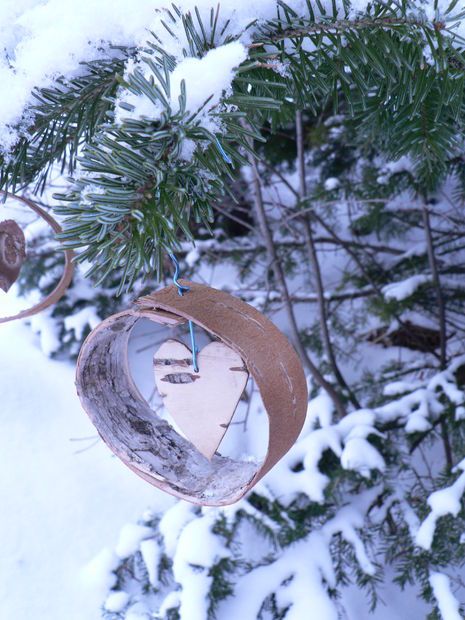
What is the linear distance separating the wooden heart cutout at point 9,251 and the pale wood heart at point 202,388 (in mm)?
164

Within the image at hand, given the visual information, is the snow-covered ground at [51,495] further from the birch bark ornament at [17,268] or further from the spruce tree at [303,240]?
the birch bark ornament at [17,268]

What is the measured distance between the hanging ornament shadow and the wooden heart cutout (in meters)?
0.12

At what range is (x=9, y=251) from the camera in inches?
21.8

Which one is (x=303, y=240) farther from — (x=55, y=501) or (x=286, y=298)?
(x=55, y=501)

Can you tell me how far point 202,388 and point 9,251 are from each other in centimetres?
22

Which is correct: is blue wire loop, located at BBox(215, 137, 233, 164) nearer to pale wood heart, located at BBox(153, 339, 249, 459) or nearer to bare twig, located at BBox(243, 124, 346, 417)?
pale wood heart, located at BBox(153, 339, 249, 459)

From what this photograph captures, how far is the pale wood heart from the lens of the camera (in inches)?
18.2

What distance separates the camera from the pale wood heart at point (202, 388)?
46 cm

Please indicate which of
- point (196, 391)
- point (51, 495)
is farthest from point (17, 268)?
point (51, 495)

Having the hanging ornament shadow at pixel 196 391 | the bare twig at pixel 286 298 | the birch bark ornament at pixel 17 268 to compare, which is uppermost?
the bare twig at pixel 286 298

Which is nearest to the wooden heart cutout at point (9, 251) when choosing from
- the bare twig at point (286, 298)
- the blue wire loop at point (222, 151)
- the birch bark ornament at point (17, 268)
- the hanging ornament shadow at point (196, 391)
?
the birch bark ornament at point (17, 268)

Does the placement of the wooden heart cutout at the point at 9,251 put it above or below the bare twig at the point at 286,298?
below

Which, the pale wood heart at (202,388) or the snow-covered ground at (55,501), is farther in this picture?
the snow-covered ground at (55,501)

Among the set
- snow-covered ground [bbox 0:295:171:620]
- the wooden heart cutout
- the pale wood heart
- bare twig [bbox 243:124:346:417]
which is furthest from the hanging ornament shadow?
snow-covered ground [bbox 0:295:171:620]
